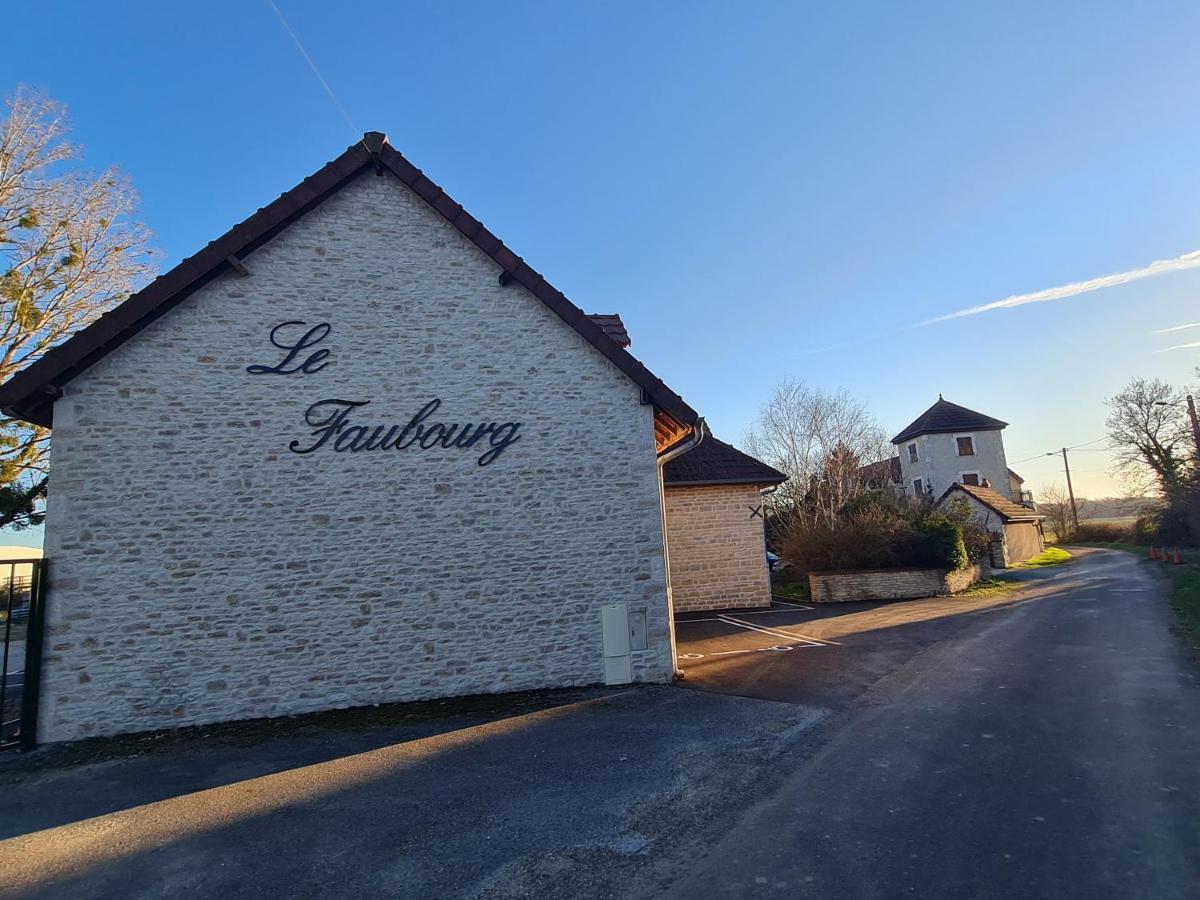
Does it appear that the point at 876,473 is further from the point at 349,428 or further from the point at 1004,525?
the point at 349,428

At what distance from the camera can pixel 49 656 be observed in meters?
7.56

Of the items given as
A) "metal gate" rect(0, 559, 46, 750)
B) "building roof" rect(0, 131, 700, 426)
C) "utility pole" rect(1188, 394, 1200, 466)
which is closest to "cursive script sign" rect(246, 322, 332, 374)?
"building roof" rect(0, 131, 700, 426)

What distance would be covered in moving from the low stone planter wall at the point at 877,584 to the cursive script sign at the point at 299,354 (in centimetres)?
1430

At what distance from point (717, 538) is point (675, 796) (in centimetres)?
1202

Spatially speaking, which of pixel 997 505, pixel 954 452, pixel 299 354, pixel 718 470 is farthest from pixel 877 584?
pixel 954 452

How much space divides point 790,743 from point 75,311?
61.7ft

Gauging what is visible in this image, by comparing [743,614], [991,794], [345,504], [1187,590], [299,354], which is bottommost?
[991,794]

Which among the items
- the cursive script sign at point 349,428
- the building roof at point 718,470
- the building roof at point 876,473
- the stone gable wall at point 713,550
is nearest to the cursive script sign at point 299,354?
the cursive script sign at point 349,428

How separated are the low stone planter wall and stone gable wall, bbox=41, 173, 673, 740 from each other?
10350mm

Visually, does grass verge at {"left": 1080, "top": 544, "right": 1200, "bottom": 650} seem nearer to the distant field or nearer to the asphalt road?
the asphalt road

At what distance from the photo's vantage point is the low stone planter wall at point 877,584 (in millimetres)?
17922

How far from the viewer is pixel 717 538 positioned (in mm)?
17000

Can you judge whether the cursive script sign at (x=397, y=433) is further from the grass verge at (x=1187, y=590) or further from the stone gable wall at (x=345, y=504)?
the grass verge at (x=1187, y=590)

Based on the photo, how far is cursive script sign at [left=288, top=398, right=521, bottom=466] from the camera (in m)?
8.65
